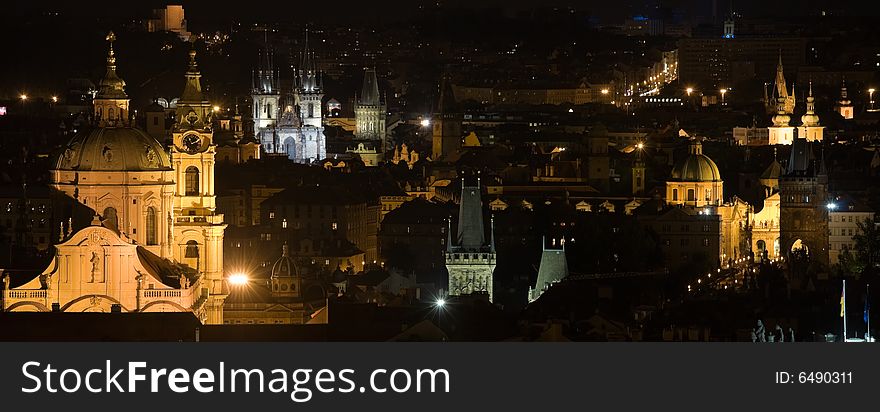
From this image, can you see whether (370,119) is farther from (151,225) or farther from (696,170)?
(151,225)

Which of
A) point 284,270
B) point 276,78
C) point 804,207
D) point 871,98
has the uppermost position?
point 276,78

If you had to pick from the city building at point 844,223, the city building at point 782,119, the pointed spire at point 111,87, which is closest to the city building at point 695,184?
the city building at point 844,223

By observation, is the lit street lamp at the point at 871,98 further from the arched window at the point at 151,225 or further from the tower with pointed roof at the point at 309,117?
A: the arched window at the point at 151,225

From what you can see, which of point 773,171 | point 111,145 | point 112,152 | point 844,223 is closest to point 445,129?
point 773,171

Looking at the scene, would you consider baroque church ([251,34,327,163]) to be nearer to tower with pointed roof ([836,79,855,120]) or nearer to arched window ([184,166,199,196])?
tower with pointed roof ([836,79,855,120])

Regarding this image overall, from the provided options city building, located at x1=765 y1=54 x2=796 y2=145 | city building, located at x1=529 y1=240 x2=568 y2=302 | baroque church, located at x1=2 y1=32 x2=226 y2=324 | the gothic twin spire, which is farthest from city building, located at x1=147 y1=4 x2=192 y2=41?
baroque church, located at x1=2 y1=32 x2=226 y2=324

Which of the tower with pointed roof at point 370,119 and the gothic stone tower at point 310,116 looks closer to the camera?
the gothic stone tower at point 310,116
